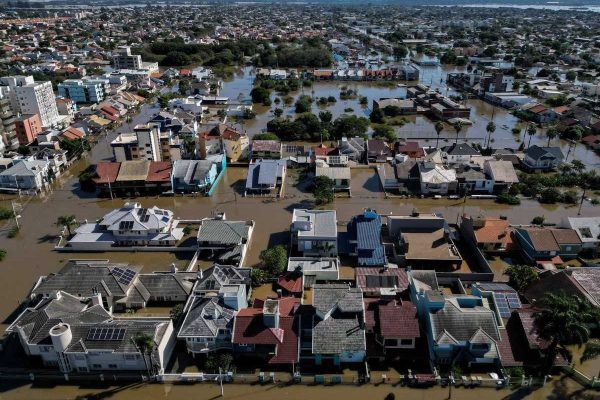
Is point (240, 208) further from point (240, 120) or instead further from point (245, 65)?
point (245, 65)

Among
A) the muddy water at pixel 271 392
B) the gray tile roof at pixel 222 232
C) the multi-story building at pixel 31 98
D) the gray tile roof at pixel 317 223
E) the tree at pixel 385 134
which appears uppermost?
the multi-story building at pixel 31 98

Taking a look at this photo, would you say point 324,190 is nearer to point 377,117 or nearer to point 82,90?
point 377,117

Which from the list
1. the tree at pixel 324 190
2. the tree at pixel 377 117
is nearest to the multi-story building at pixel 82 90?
the tree at pixel 377 117

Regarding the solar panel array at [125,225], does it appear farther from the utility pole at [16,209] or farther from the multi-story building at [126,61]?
the multi-story building at [126,61]

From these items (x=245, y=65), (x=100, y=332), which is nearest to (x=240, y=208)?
(x=100, y=332)

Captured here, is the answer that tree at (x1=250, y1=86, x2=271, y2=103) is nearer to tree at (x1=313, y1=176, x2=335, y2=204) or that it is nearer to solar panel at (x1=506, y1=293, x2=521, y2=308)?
tree at (x1=313, y1=176, x2=335, y2=204)

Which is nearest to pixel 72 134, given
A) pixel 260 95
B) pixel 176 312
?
pixel 260 95
